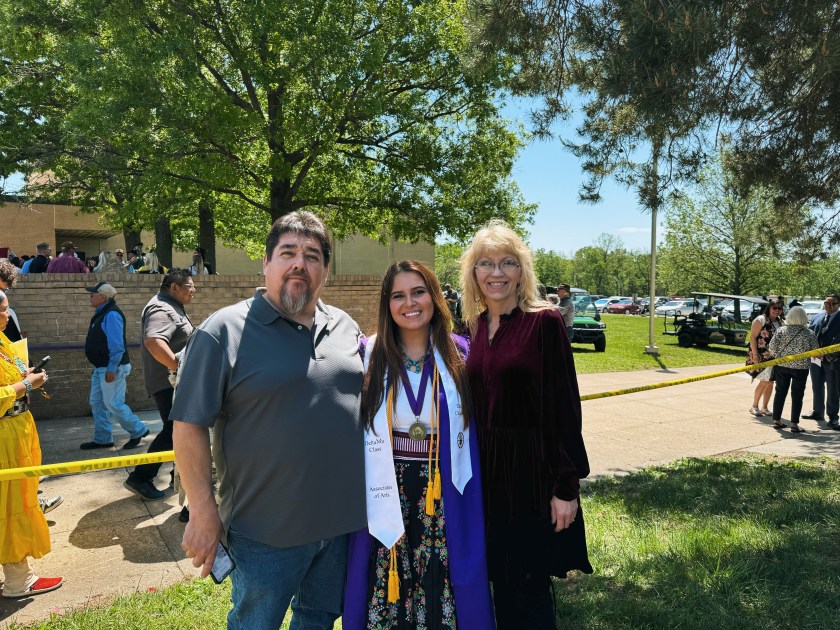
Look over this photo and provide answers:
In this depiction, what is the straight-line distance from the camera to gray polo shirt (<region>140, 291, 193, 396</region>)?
15.9 feet

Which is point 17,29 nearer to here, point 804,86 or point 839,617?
point 804,86

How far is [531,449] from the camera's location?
2.50 metres

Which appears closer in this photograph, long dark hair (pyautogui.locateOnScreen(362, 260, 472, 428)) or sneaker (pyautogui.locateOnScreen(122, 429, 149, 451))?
long dark hair (pyautogui.locateOnScreen(362, 260, 472, 428))

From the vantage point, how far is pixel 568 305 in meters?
14.0

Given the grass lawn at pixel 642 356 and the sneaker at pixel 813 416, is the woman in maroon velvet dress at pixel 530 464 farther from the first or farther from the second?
the grass lawn at pixel 642 356

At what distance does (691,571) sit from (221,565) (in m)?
2.80

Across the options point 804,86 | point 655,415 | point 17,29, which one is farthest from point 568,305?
point 17,29

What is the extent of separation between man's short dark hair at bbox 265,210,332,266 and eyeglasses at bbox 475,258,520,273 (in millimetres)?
744

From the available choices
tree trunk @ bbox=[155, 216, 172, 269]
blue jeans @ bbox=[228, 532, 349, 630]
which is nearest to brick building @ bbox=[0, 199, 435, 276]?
tree trunk @ bbox=[155, 216, 172, 269]

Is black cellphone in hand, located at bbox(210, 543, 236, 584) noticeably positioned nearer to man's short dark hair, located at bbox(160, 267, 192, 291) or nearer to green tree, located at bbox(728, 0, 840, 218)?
man's short dark hair, located at bbox(160, 267, 192, 291)

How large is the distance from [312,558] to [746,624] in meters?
2.24

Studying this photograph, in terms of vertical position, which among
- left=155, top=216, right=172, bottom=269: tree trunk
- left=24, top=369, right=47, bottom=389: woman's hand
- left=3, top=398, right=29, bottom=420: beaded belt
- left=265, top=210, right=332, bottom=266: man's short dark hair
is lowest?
left=3, top=398, right=29, bottom=420: beaded belt

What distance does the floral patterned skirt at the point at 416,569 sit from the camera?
2295 millimetres

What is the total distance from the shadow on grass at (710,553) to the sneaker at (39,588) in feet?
9.90
